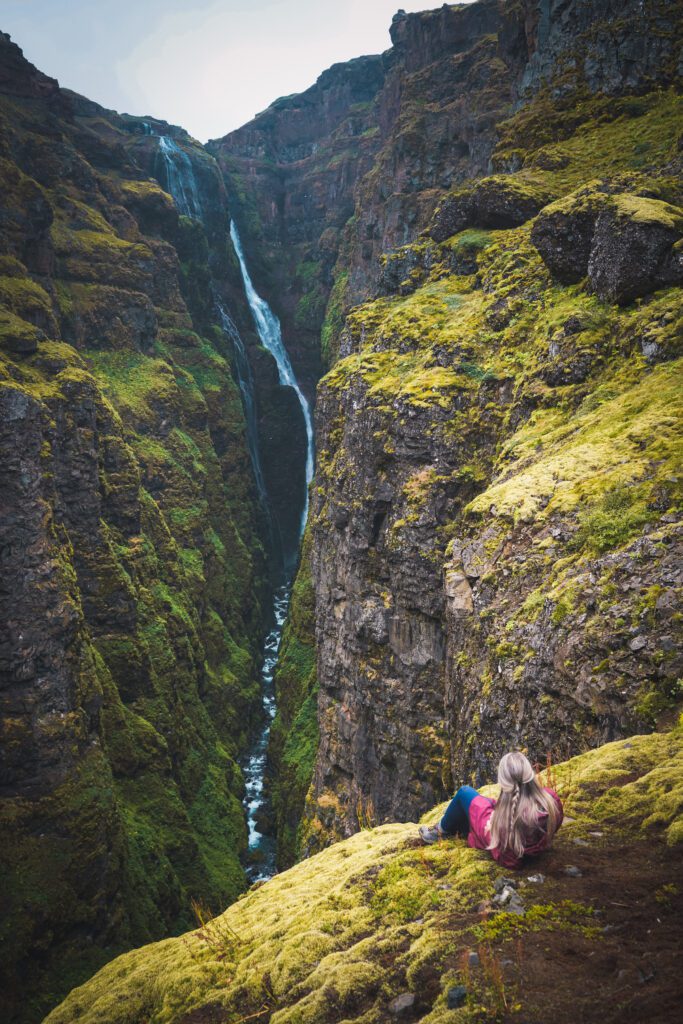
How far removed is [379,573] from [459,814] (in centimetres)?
1660

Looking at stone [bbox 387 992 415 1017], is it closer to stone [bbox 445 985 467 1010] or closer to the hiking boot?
stone [bbox 445 985 467 1010]

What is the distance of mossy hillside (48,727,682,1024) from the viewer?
17.7ft

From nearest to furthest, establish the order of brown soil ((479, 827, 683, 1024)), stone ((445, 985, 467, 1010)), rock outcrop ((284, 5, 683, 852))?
brown soil ((479, 827, 683, 1024))
stone ((445, 985, 467, 1010))
rock outcrop ((284, 5, 683, 852))

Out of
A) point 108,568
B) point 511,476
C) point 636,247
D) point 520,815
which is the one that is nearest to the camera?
point 520,815

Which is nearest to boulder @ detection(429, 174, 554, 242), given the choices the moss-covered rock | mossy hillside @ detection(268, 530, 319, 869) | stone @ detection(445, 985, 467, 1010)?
the moss-covered rock

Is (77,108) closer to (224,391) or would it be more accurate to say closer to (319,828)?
(224,391)

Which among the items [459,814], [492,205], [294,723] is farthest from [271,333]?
[459,814]

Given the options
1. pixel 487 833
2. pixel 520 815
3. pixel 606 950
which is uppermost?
pixel 520 815

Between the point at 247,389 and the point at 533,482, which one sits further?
the point at 247,389

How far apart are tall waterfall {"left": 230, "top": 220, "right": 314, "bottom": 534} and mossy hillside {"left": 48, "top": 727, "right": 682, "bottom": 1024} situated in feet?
247

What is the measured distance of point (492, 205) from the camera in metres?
25.2

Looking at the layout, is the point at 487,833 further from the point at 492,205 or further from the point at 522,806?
the point at 492,205

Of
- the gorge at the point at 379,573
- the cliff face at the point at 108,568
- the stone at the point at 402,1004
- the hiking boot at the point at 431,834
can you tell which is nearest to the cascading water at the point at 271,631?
the gorge at the point at 379,573

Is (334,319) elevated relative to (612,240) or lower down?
elevated
